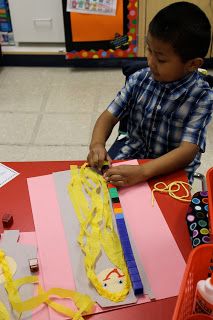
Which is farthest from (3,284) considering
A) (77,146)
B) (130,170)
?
Result: (77,146)

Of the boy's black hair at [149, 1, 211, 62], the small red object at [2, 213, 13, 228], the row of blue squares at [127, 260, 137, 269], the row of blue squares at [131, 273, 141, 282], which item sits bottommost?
the row of blue squares at [131, 273, 141, 282]

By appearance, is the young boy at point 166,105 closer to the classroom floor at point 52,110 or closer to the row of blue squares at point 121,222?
the row of blue squares at point 121,222

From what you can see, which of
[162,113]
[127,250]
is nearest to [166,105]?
[162,113]

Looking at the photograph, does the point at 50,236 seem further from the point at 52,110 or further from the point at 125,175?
the point at 52,110

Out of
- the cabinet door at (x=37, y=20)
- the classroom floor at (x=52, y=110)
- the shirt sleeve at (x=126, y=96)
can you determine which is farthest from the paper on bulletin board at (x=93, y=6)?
the shirt sleeve at (x=126, y=96)

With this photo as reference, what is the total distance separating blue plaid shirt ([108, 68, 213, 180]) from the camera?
1178 millimetres

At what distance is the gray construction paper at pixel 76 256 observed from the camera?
733 mm

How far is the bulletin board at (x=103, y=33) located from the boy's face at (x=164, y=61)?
190 cm

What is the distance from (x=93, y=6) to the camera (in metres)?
2.83

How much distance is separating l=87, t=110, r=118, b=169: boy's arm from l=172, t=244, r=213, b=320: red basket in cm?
54

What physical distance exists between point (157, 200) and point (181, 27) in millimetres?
490

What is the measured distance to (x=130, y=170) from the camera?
1.02m

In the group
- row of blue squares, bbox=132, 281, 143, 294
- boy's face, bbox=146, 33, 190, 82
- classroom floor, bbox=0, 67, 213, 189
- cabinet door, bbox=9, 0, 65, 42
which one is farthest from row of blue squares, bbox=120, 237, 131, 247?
cabinet door, bbox=9, 0, 65, 42

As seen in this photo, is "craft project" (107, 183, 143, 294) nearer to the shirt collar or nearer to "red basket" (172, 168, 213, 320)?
"red basket" (172, 168, 213, 320)
